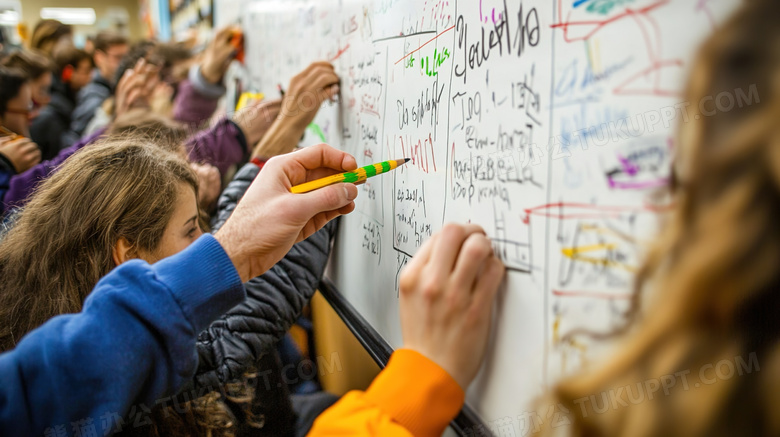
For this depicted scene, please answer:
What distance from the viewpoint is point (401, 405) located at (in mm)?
486

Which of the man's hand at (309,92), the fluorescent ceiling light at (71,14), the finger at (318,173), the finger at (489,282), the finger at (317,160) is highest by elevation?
the fluorescent ceiling light at (71,14)

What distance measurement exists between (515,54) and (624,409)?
1.17 feet

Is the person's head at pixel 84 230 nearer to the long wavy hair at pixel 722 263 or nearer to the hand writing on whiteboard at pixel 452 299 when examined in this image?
the hand writing on whiteboard at pixel 452 299

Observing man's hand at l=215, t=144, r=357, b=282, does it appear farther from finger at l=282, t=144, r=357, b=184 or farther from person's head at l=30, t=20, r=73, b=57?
person's head at l=30, t=20, r=73, b=57

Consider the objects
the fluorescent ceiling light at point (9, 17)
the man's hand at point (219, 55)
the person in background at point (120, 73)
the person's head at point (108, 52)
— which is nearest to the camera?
the man's hand at point (219, 55)

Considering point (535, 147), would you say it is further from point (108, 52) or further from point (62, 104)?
point (108, 52)

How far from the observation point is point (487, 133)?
0.60 metres

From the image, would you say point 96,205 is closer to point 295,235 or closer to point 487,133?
point 295,235

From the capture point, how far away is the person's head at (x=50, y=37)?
3369 mm

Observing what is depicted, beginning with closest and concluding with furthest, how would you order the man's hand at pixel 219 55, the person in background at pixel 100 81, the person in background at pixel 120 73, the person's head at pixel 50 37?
1. the man's hand at pixel 219 55
2. the person in background at pixel 120 73
3. the person in background at pixel 100 81
4. the person's head at pixel 50 37

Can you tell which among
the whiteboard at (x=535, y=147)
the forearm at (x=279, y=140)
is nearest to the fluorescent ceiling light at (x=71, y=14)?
the forearm at (x=279, y=140)

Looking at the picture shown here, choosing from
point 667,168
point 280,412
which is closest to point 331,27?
point 280,412

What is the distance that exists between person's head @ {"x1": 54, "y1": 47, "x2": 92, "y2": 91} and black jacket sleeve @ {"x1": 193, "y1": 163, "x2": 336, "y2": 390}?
2991 mm

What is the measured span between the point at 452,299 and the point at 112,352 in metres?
0.36
